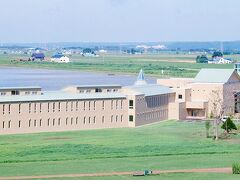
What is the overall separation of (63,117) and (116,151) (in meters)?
12.7

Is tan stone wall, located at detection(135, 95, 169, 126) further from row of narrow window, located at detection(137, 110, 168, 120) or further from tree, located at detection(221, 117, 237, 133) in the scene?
tree, located at detection(221, 117, 237, 133)

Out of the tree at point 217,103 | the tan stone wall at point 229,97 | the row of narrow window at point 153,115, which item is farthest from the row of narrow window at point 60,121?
the tan stone wall at point 229,97

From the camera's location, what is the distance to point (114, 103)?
66.7 m

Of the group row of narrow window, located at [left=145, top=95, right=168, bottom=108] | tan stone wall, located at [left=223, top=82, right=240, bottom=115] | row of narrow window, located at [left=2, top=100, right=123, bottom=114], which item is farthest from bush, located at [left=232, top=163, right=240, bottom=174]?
tan stone wall, located at [left=223, top=82, right=240, bottom=115]

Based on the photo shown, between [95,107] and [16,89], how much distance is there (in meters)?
6.79

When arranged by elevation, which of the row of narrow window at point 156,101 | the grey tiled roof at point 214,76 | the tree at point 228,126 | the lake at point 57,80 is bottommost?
the lake at point 57,80

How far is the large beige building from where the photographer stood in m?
61.4

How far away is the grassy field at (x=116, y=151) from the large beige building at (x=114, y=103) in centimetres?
196

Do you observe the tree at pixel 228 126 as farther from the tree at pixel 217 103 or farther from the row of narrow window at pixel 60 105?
the tree at pixel 217 103

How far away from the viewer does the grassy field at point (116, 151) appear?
146 ft

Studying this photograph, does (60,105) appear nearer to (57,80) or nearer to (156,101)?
(156,101)

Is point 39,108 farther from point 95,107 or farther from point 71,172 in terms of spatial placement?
point 71,172

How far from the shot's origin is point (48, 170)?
4300 cm

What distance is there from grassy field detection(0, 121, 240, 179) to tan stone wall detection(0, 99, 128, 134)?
5.66 feet
